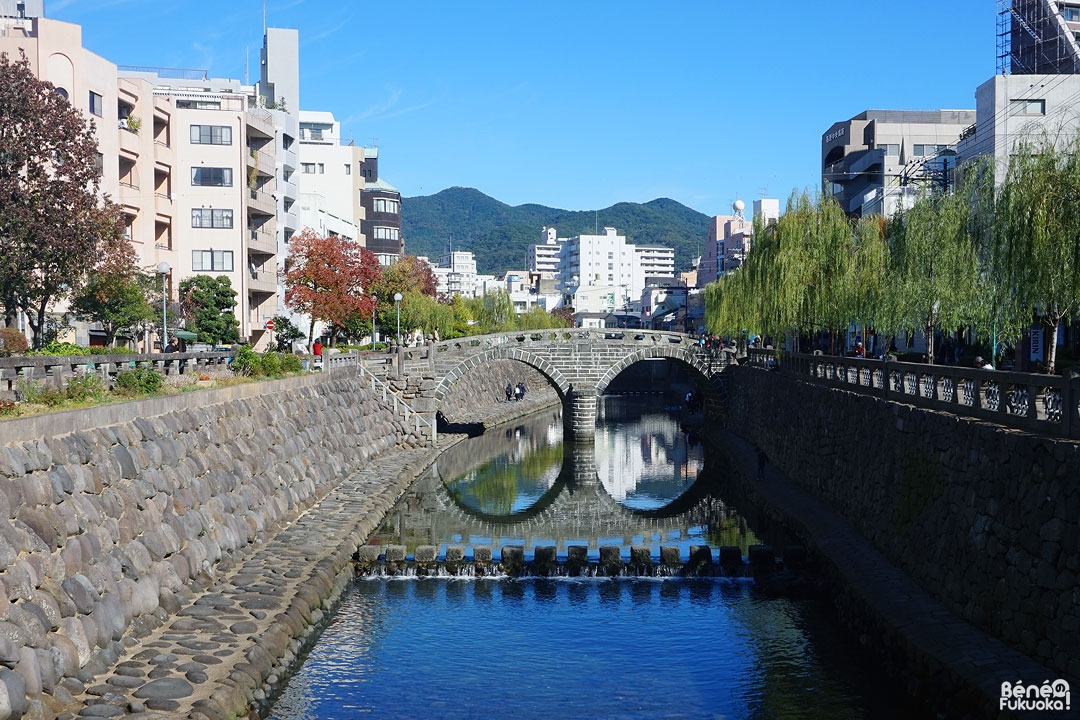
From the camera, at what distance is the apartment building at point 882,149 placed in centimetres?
6175

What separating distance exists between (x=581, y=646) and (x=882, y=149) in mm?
53871

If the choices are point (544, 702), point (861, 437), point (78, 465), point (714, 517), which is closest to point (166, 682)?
point (78, 465)

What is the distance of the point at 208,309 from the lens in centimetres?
4256

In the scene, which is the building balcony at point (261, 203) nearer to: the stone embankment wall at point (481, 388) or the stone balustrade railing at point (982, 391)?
the stone embankment wall at point (481, 388)

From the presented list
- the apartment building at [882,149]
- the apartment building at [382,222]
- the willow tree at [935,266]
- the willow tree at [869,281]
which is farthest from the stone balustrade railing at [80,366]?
the apartment building at [382,222]

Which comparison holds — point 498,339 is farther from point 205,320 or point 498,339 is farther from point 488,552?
point 488,552

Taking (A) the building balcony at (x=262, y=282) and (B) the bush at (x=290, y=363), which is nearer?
(B) the bush at (x=290, y=363)

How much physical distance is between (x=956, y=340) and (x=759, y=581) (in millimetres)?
20246

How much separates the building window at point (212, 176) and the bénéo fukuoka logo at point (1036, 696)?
4391 cm

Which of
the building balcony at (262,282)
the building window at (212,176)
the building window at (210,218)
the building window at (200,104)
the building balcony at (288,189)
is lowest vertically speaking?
the building balcony at (262,282)

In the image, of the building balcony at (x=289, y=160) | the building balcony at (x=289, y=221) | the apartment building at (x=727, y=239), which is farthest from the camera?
the apartment building at (x=727, y=239)

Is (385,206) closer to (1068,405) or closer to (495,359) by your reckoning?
(495,359)

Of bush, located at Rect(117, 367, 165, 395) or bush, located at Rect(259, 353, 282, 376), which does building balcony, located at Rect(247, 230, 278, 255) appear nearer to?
bush, located at Rect(259, 353, 282, 376)

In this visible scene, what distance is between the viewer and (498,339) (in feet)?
162
